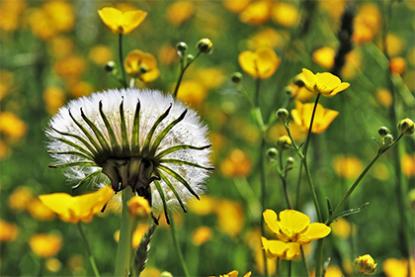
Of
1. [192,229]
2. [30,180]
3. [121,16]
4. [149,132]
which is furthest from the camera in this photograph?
[30,180]

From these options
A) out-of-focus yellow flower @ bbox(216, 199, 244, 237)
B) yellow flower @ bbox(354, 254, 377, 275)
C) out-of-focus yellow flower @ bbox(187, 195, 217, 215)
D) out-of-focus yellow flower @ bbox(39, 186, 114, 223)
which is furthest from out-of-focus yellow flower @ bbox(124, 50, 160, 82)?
out-of-focus yellow flower @ bbox(187, 195, 217, 215)

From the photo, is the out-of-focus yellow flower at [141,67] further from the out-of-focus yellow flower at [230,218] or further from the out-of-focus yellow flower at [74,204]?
the out-of-focus yellow flower at [230,218]

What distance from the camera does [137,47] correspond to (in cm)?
504

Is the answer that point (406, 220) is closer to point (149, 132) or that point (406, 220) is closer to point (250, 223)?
point (250, 223)

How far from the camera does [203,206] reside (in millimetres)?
3660

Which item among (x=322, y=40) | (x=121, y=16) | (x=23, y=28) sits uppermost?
(x=23, y=28)

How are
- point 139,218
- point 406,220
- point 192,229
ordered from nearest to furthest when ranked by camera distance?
point 139,218
point 406,220
point 192,229

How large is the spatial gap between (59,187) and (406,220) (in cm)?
186

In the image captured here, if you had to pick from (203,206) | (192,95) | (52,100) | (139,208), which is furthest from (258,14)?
(139,208)

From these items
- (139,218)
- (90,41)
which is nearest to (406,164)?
(139,218)

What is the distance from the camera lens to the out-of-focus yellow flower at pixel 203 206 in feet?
11.9

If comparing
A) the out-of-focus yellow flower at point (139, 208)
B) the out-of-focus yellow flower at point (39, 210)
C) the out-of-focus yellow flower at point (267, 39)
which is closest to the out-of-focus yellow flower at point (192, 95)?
the out-of-focus yellow flower at point (267, 39)

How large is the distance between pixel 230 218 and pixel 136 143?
5.99 ft

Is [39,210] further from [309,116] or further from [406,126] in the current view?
[406,126]
